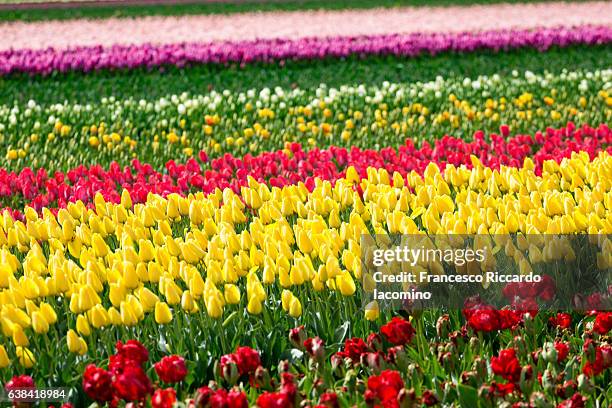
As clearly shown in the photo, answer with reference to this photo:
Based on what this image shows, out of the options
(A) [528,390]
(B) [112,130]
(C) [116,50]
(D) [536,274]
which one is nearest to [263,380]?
(A) [528,390]

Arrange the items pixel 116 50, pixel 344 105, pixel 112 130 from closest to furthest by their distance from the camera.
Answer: pixel 112 130 < pixel 344 105 < pixel 116 50

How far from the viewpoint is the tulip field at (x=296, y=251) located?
9.63 ft

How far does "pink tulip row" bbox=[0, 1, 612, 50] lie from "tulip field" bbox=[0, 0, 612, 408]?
300 inches

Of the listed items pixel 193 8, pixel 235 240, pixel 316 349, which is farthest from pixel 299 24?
pixel 316 349

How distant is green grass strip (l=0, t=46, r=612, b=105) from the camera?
11.4m

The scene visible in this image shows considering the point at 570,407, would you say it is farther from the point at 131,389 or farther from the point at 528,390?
the point at 131,389

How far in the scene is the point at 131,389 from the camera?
262cm

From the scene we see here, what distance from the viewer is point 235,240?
3791mm

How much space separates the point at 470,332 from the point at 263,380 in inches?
33.1

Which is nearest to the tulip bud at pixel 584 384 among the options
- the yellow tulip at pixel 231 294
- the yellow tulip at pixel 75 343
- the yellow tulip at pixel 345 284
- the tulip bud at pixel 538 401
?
the tulip bud at pixel 538 401

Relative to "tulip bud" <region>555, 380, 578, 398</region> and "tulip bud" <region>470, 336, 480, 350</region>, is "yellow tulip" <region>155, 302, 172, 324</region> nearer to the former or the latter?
"tulip bud" <region>470, 336, 480, 350</region>

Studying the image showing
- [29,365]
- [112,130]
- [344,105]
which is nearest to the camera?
[29,365]

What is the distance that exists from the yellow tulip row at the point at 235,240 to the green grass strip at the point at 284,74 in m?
6.67

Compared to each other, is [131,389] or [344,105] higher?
[131,389]
